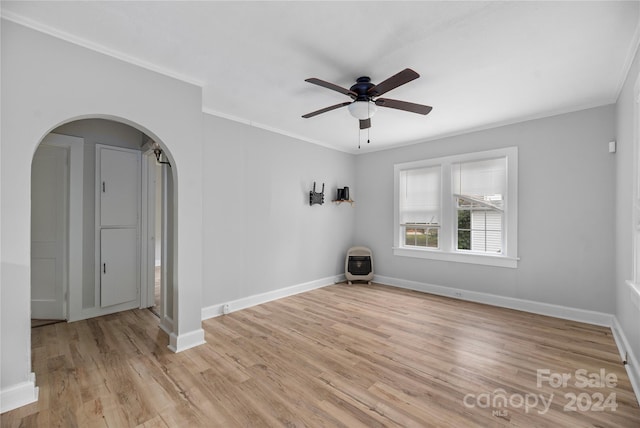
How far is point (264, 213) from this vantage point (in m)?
4.48

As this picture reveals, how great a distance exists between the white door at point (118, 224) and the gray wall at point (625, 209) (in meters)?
5.43

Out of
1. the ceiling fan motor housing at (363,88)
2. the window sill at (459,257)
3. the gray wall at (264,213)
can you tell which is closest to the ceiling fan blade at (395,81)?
the ceiling fan motor housing at (363,88)

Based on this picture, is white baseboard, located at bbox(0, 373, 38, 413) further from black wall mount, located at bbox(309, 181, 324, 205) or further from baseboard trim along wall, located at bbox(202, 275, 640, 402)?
black wall mount, located at bbox(309, 181, 324, 205)

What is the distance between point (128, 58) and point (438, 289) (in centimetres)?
509

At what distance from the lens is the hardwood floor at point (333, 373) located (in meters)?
1.95

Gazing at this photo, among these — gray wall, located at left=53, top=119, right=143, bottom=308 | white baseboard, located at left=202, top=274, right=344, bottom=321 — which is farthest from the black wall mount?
gray wall, located at left=53, top=119, right=143, bottom=308

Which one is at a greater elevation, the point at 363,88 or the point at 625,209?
the point at 363,88

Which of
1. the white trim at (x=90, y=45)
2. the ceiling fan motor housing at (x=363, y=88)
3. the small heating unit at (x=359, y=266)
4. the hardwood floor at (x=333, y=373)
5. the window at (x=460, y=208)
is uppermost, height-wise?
the white trim at (x=90, y=45)

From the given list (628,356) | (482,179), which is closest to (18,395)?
(628,356)

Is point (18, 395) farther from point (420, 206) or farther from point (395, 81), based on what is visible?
point (420, 206)

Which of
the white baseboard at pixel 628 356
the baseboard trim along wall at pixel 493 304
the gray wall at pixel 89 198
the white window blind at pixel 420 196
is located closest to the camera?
the white baseboard at pixel 628 356

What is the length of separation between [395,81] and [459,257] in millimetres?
3371

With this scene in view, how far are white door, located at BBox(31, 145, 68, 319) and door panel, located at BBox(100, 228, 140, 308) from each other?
0.42 meters

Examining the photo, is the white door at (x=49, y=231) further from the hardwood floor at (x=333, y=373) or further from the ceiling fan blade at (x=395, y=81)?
the ceiling fan blade at (x=395, y=81)
